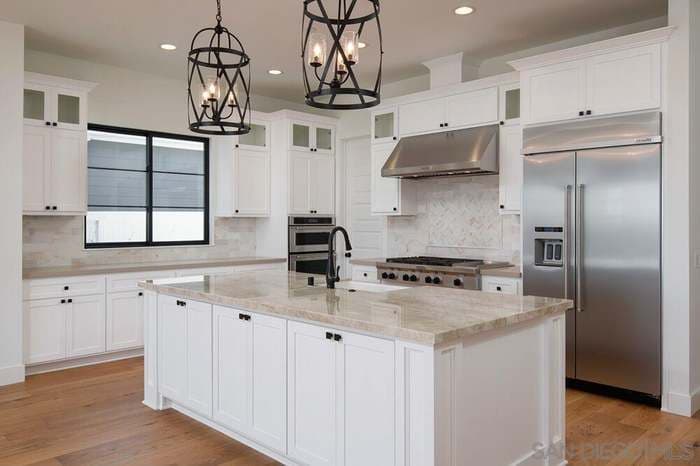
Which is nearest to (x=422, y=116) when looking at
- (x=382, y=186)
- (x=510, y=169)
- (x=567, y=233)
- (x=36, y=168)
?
(x=382, y=186)

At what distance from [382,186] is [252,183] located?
159 cm

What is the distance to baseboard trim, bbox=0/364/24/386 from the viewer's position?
430cm

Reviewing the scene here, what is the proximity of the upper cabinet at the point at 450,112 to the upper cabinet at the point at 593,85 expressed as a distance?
566mm

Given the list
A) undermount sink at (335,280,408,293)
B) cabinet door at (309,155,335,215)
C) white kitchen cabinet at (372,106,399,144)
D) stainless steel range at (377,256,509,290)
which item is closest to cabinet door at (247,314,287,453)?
undermount sink at (335,280,408,293)

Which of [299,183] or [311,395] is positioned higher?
[299,183]

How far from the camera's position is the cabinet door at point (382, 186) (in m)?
5.77

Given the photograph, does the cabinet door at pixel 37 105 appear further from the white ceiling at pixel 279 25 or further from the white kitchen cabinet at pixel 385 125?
the white kitchen cabinet at pixel 385 125

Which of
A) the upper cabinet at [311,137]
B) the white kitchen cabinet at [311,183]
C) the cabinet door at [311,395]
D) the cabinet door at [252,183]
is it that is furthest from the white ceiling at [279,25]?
the cabinet door at [311,395]

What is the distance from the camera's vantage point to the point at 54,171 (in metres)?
4.82

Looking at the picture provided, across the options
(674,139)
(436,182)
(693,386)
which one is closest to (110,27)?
(436,182)

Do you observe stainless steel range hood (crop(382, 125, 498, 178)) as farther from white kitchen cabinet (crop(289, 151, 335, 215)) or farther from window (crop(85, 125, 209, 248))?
window (crop(85, 125, 209, 248))

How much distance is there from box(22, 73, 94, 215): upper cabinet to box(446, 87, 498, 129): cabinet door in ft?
11.1

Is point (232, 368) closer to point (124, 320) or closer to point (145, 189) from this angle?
Answer: point (124, 320)

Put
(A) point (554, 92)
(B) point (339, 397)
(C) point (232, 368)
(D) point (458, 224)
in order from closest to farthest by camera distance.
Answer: (B) point (339, 397) → (C) point (232, 368) → (A) point (554, 92) → (D) point (458, 224)
